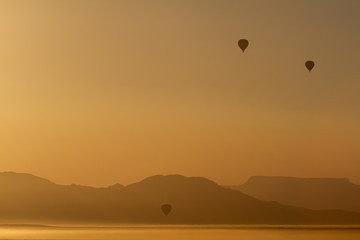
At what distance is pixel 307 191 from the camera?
235 centimetres

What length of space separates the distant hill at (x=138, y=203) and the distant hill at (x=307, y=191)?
4 centimetres

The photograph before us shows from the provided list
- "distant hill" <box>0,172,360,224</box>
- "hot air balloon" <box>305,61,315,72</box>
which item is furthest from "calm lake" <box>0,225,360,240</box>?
"hot air balloon" <box>305,61,315,72</box>

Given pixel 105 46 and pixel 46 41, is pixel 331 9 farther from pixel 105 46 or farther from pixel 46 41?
pixel 46 41

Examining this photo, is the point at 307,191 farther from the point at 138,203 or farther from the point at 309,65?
the point at 138,203

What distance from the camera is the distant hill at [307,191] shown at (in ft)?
7.64

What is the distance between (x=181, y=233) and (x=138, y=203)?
12.3 inches

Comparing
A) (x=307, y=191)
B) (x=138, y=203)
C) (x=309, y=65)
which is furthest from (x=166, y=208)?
(x=309, y=65)

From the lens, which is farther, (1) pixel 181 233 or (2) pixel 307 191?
(2) pixel 307 191

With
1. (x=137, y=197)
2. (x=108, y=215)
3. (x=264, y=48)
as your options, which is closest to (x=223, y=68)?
(x=264, y=48)

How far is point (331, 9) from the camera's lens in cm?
248

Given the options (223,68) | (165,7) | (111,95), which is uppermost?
(165,7)

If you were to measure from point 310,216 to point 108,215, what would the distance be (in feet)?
3.58

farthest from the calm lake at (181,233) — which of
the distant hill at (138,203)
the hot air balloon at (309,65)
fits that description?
the hot air balloon at (309,65)

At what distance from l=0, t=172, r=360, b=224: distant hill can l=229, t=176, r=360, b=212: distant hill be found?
0.14 feet
